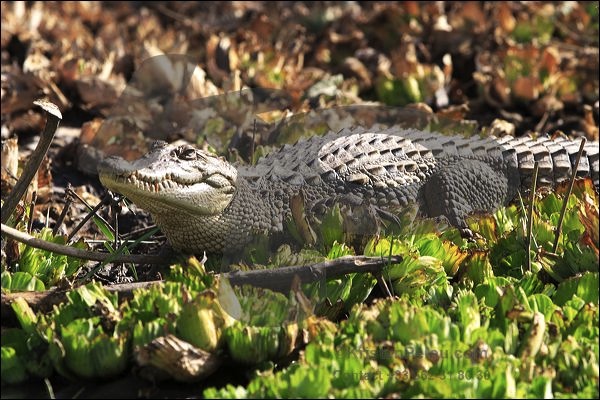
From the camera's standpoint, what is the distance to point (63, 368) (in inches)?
111

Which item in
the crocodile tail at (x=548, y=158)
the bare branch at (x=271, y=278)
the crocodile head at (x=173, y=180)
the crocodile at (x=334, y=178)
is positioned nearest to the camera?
the bare branch at (x=271, y=278)

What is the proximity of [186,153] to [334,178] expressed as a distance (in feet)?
2.35

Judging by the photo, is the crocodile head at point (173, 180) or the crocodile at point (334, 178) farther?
the crocodile at point (334, 178)

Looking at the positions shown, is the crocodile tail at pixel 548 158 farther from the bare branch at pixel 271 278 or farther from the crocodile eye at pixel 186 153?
the crocodile eye at pixel 186 153

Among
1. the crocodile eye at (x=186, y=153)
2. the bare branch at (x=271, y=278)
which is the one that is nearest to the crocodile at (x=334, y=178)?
the crocodile eye at (x=186, y=153)

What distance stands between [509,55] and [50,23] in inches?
139

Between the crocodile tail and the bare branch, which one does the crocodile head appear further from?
the crocodile tail

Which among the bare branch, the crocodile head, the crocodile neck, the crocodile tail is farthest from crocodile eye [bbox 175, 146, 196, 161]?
the crocodile tail

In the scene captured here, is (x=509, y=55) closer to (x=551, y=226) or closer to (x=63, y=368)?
(x=551, y=226)

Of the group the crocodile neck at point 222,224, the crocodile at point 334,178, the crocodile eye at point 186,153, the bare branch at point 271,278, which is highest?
the crocodile eye at point 186,153

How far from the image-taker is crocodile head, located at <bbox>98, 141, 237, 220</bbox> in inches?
131

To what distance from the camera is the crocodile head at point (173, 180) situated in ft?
10.9

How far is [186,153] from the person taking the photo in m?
3.59

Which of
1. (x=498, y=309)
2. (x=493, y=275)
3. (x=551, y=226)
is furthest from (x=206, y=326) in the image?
(x=551, y=226)
